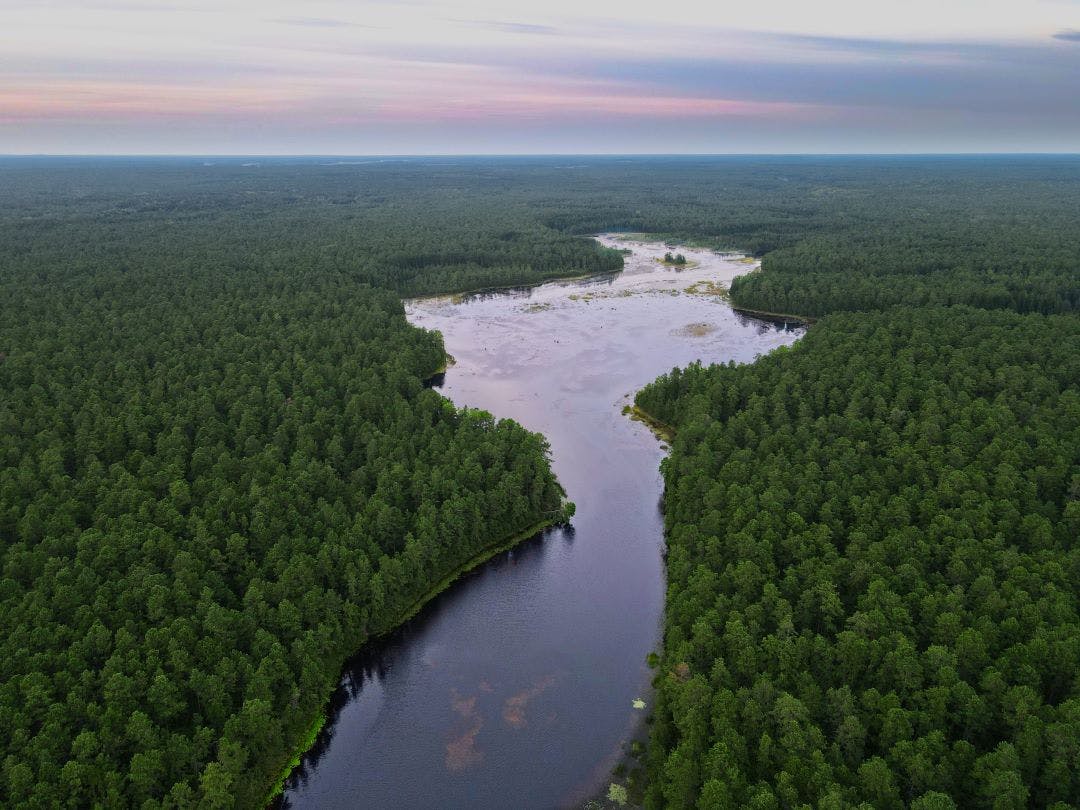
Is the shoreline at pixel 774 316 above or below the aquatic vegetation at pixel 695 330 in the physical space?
above

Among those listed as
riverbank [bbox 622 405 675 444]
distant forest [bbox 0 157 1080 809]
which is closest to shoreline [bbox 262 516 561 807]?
distant forest [bbox 0 157 1080 809]

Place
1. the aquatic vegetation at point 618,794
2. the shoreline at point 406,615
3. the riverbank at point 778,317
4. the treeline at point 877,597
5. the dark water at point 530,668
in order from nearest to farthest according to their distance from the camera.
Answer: the treeline at point 877,597, the aquatic vegetation at point 618,794, the dark water at point 530,668, the shoreline at point 406,615, the riverbank at point 778,317

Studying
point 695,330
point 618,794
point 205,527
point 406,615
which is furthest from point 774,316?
point 205,527

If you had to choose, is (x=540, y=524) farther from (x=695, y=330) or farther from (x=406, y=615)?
(x=695, y=330)

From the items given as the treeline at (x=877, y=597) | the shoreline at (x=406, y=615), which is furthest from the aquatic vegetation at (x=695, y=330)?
the shoreline at (x=406, y=615)

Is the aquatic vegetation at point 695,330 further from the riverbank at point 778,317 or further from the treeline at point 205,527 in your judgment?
the treeline at point 205,527

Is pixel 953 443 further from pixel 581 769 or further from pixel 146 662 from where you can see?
pixel 146 662
